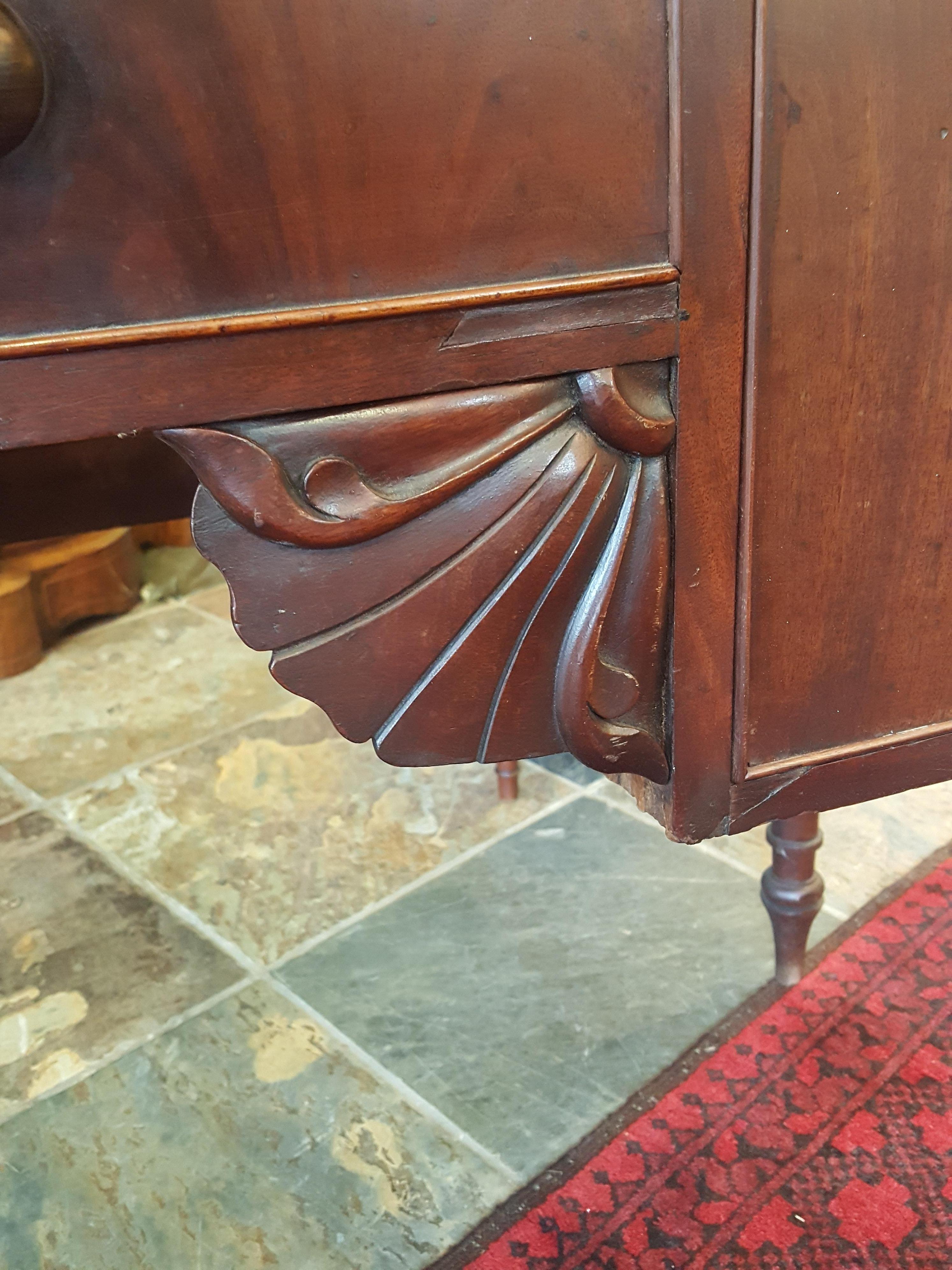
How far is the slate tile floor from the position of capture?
963 mm

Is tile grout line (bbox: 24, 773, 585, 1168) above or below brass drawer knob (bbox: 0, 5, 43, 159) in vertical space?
below

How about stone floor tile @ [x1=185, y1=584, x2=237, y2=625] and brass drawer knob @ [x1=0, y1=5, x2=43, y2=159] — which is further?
stone floor tile @ [x1=185, y1=584, x2=237, y2=625]

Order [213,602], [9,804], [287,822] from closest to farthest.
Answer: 1. [287,822]
2. [9,804]
3. [213,602]

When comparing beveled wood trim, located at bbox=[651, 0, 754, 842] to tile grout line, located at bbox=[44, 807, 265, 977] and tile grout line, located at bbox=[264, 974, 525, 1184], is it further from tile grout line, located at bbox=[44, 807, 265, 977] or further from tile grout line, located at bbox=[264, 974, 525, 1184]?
tile grout line, located at bbox=[44, 807, 265, 977]

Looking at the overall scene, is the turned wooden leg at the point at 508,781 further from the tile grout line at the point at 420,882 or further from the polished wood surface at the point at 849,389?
the polished wood surface at the point at 849,389

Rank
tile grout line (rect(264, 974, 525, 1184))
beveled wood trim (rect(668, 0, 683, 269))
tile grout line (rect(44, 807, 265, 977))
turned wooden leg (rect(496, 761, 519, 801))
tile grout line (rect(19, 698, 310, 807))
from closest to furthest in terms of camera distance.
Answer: beveled wood trim (rect(668, 0, 683, 269)) < tile grout line (rect(264, 974, 525, 1184)) < tile grout line (rect(44, 807, 265, 977)) < turned wooden leg (rect(496, 761, 519, 801)) < tile grout line (rect(19, 698, 310, 807))

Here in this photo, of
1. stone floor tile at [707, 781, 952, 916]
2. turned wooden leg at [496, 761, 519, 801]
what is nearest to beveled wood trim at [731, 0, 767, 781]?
stone floor tile at [707, 781, 952, 916]

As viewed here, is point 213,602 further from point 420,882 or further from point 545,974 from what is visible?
point 545,974

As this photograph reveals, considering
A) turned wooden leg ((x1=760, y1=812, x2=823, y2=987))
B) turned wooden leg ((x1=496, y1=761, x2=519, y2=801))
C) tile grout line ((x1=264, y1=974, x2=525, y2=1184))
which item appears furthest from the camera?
turned wooden leg ((x1=496, y1=761, x2=519, y2=801))

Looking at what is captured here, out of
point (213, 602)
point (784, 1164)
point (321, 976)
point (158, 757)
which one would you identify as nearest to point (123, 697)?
point (158, 757)

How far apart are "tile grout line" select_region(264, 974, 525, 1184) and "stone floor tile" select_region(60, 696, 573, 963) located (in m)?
0.09

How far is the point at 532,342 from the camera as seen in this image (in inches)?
21.1

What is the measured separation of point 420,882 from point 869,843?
59 cm

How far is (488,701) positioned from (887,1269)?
0.60 m
